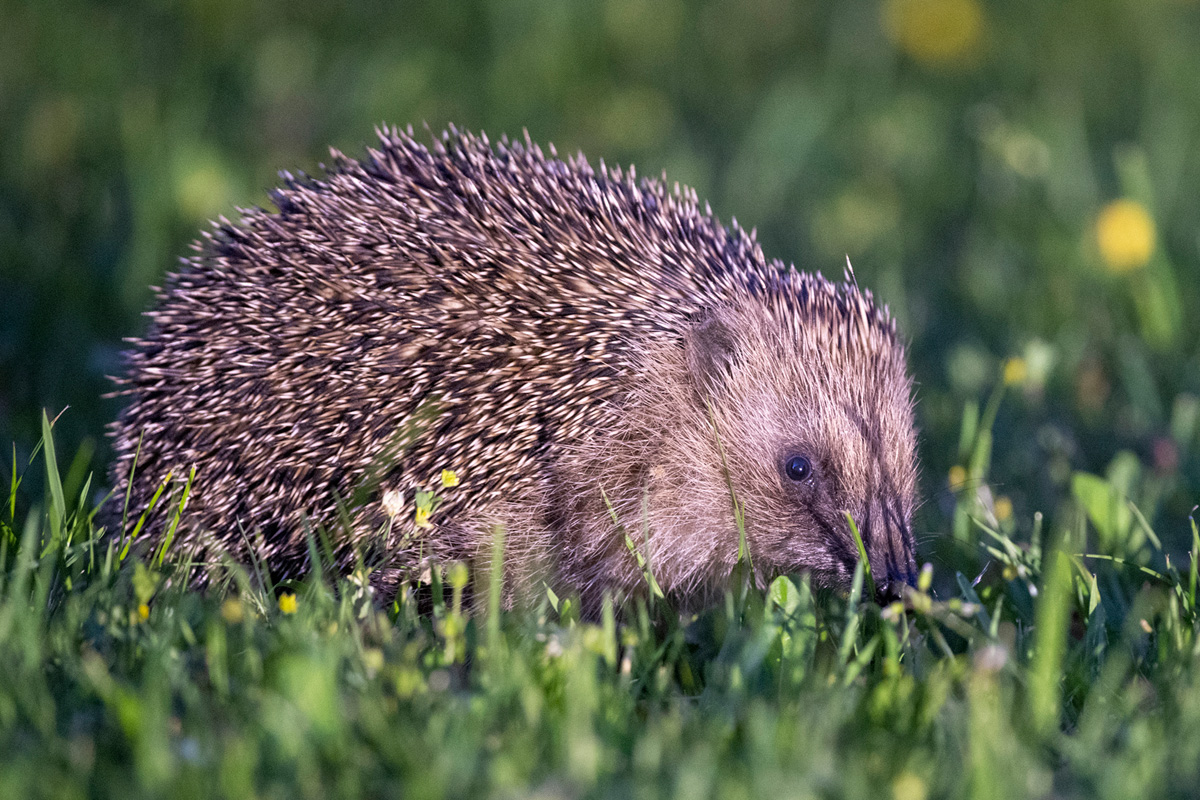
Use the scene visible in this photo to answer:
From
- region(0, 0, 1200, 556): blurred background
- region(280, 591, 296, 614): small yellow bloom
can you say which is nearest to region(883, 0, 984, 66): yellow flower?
region(0, 0, 1200, 556): blurred background

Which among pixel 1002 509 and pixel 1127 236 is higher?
pixel 1127 236

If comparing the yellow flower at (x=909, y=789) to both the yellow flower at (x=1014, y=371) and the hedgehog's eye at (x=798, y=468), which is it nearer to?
the hedgehog's eye at (x=798, y=468)

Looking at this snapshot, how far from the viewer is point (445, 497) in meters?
3.66

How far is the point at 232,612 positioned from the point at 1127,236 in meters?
4.39

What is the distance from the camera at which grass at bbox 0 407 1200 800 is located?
2271 mm

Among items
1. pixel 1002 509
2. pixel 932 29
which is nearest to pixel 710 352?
pixel 1002 509

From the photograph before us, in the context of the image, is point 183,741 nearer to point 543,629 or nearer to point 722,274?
point 543,629

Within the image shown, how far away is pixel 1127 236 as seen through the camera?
5.66m

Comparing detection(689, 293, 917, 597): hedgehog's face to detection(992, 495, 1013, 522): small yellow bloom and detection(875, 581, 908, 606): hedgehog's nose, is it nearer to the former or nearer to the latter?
detection(875, 581, 908, 606): hedgehog's nose

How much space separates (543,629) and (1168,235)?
482 centimetres

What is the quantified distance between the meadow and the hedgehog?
0.18m

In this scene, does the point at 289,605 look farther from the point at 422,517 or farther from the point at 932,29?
the point at 932,29

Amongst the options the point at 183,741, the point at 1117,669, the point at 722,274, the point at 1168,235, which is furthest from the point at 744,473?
the point at 1168,235

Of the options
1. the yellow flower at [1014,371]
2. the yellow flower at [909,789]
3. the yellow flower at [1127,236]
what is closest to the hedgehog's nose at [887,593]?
the yellow flower at [909,789]
